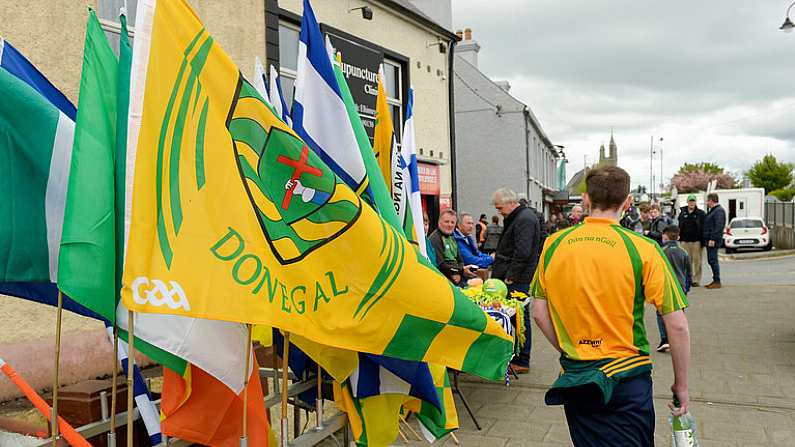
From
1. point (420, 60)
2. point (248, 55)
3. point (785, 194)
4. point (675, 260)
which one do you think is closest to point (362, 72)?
point (420, 60)

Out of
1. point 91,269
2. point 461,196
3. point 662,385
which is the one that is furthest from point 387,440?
point 461,196

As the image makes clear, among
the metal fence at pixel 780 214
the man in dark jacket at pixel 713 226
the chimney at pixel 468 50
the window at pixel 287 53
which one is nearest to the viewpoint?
the window at pixel 287 53

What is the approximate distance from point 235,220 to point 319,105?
0.99 metres

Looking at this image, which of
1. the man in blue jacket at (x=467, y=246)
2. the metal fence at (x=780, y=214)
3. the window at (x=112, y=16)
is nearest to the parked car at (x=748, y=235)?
the metal fence at (x=780, y=214)

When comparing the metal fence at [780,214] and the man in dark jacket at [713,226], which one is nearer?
the man in dark jacket at [713,226]

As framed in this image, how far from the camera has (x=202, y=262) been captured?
2.43m

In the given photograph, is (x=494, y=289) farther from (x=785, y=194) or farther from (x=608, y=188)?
(x=785, y=194)

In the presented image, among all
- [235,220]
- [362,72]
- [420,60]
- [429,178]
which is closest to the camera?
[235,220]

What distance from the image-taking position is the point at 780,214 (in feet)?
104

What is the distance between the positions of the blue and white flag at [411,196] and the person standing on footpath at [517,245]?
2.80m

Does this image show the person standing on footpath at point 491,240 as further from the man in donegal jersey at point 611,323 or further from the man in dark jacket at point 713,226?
the man in donegal jersey at point 611,323

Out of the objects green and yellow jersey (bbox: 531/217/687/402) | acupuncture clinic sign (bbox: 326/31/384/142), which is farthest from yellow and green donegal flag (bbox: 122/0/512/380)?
acupuncture clinic sign (bbox: 326/31/384/142)

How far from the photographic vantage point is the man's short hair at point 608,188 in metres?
3.26

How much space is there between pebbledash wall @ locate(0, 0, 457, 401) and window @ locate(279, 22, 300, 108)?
0.05 ft
